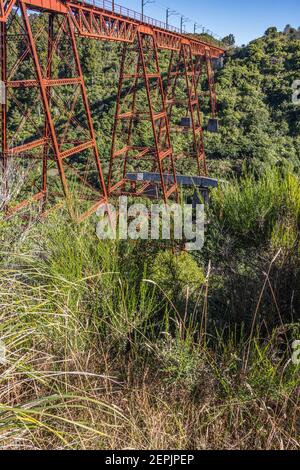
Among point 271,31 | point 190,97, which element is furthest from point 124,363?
point 271,31

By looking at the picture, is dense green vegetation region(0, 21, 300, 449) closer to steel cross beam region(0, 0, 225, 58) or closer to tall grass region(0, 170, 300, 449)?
tall grass region(0, 170, 300, 449)

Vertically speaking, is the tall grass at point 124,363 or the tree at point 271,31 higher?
the tree at point 271,31

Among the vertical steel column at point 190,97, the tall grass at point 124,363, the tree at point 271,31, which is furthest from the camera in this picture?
the tree at point 271,31

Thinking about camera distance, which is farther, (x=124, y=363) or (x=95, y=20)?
(x=95, y=20)

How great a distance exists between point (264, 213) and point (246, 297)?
598 mm

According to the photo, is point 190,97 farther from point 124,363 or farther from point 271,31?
point 271,31

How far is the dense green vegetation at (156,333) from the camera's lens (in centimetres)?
164

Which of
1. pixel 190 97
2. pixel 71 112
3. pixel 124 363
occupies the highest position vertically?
pixel 190 97

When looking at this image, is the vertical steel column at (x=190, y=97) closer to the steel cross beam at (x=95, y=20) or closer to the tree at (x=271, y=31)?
the steel cross beam at (x=95, y=20)

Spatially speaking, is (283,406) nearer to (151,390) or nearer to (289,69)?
(151,390)

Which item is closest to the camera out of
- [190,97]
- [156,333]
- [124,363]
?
[124,363]

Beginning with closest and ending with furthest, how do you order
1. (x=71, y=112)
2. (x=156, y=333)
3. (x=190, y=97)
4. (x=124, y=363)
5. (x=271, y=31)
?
(x=124, y=363) < (x=156, y=333) < (x=71, y=112) < (x=190, y=97) < (x=271, y=31)

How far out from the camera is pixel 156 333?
237 centimetres

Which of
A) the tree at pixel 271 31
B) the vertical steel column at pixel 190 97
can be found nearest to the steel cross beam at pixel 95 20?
the vertical steel column at pixel 190 97
